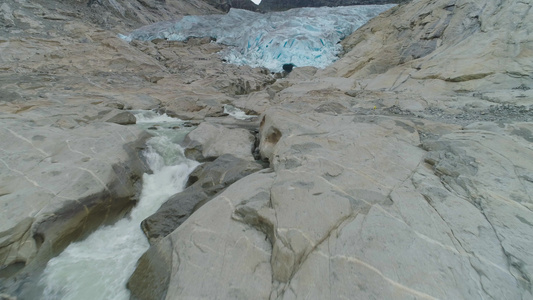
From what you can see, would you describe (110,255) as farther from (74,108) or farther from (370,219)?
(74,108)

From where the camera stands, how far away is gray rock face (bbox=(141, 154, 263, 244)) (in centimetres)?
398

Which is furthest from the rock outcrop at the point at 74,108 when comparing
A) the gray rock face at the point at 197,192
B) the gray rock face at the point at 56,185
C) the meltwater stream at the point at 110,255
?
the gray rock face at the point at 197,192

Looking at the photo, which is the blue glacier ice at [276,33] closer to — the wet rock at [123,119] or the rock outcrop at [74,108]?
the rock outcrop at [74,108]

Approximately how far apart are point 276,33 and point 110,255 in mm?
20577

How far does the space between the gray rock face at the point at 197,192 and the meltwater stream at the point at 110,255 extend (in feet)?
0.88

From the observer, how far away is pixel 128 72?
13820 mm

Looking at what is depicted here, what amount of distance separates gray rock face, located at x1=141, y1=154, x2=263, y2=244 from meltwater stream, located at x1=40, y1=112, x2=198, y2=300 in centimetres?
27

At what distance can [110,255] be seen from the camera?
3572mm

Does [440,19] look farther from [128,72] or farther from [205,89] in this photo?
→ [128,72]

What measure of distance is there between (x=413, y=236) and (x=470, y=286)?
0.54 metres

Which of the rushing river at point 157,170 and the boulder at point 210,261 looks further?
the rushing river at point 157,170

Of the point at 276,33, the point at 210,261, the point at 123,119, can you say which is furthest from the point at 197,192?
the point at 276,33

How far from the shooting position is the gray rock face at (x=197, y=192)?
3.98 meters

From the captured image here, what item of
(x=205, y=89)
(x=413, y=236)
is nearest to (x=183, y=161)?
(x=413, y=236)
